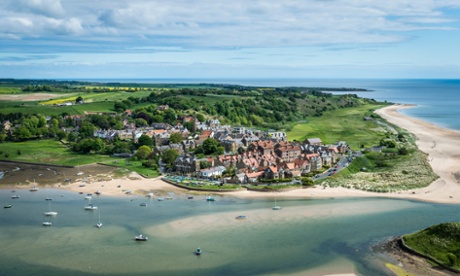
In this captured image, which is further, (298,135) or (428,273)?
(298,135)

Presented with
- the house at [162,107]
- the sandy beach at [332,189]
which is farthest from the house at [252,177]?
the house at [162,107]

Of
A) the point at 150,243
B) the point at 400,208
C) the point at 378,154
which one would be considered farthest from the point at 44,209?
the point at 378,154

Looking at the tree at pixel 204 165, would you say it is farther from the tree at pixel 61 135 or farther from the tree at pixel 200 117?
the tree at pixel 200 117

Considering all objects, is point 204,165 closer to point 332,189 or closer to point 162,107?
point 332,189

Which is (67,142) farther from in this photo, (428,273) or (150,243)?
(428,273)

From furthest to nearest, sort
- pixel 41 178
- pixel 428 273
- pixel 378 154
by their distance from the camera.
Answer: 1. pixel 378 154
2. pixel 41 178
3. pixel 428 273

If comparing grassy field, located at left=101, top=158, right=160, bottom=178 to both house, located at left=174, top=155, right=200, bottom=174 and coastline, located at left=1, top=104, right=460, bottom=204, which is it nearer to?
coastline, located at left=1, top=104, right=460, bottom=204

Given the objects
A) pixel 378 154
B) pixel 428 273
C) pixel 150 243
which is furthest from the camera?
pixel 378 154
